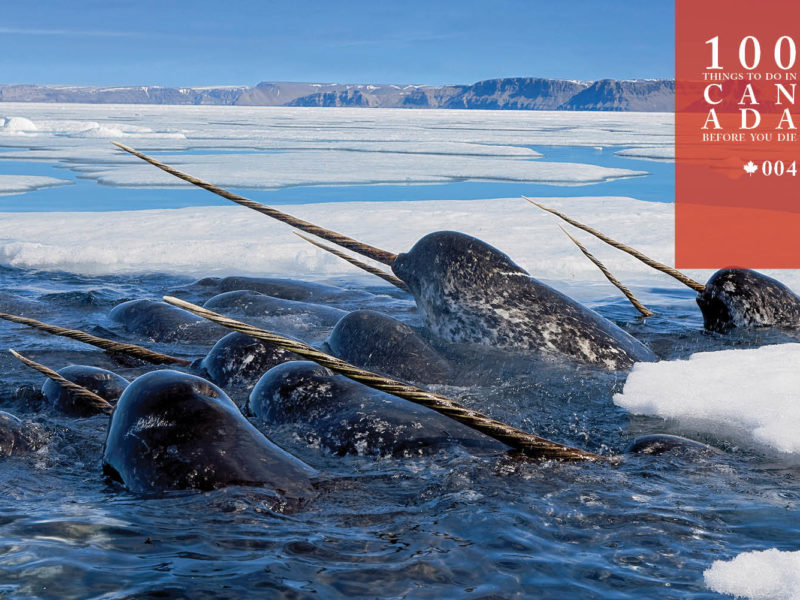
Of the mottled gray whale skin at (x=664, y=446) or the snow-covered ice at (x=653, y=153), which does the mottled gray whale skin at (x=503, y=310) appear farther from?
the snow-covered ice at (x=653, y=153)

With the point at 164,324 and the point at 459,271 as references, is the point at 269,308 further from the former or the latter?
the point at 459,271

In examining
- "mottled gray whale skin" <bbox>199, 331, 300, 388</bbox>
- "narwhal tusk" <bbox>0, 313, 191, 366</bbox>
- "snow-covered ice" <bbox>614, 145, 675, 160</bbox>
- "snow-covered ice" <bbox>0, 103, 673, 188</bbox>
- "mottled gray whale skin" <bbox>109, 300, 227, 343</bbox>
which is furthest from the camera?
"snow-covered ice" <bbox>614, 145, 675, 160</bbox>

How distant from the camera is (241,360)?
249 inches

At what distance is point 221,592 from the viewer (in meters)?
3.06

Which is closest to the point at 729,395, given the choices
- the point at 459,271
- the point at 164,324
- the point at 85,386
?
the point at 459,271

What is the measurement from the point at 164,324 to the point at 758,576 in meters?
5.95

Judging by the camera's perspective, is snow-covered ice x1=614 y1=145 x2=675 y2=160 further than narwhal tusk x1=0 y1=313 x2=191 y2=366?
Yes

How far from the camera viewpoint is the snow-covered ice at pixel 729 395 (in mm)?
4977

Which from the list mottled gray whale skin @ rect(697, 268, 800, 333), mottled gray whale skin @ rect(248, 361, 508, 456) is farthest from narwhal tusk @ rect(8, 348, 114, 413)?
mottled gray whale skin @ rect(697, 268, 800, 333)

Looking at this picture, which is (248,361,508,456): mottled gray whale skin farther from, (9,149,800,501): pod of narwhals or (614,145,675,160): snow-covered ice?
(614,145,675,160): snow-covered ice

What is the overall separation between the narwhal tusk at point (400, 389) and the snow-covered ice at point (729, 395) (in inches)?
45.6

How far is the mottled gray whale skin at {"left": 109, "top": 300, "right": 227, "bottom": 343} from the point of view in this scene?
785 cm

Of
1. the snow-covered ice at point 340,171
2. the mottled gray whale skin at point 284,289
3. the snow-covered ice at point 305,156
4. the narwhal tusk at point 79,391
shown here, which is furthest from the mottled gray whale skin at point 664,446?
the snow-covered ice at point 305,156

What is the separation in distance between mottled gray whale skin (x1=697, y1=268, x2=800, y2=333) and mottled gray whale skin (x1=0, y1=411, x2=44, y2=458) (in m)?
5.96
